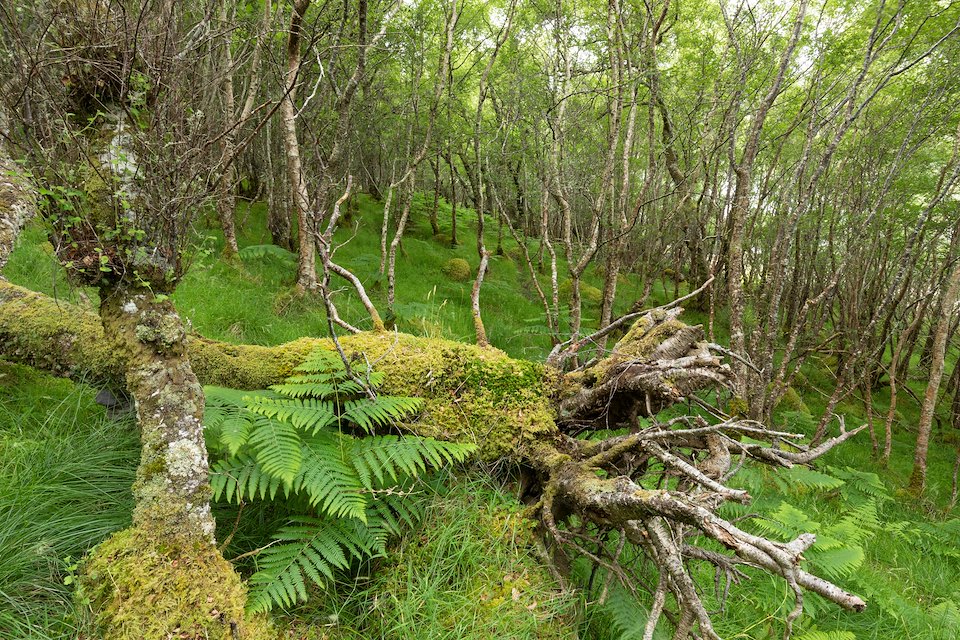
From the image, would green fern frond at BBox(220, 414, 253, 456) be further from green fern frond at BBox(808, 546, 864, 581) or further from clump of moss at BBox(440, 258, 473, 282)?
clump of moss at BBox(440, 258, 473, 282)

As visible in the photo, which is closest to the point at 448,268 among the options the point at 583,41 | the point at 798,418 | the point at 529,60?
the point at 529,60

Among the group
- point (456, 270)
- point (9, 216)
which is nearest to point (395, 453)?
point (9, 216)

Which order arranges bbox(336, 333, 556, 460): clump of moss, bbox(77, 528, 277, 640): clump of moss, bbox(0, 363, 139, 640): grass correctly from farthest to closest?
bbox(336, 333, 556, 460): clump of moss, bbox(0, 363, 139, 640): grass, bbox(77, 528, 277, 640): clump of moss

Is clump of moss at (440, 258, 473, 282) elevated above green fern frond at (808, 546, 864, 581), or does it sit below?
above

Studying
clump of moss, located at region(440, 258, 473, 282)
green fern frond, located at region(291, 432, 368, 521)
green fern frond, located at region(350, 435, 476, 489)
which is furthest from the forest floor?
clump of moss, located at region(440, 258, 473, 282)

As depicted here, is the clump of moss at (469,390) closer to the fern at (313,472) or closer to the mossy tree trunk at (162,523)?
the fern at (313,472)

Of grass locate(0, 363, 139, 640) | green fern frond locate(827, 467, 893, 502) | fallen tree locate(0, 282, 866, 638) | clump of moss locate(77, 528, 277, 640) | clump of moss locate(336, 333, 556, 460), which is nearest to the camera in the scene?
clump of moss locate(77, 528, 277, 640)

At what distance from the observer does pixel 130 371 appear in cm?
193

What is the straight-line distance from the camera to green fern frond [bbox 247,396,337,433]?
203cm

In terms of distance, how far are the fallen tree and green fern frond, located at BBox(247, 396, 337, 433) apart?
0.47 meters

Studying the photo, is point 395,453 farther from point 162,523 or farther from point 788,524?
point 788,524

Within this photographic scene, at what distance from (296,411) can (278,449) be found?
252mm

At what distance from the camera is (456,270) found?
40.9 ft

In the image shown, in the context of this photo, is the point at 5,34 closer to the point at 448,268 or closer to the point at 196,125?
the point at 196,125
